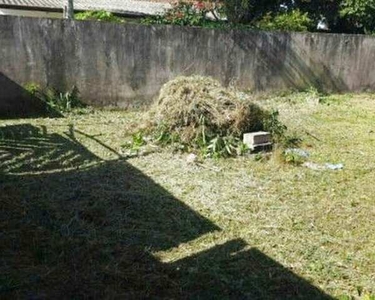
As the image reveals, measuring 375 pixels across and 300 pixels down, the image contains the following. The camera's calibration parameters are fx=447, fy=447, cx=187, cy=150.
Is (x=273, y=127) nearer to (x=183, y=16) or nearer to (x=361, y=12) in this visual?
(x=183, y=16)

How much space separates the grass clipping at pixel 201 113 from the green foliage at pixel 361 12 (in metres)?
10.6

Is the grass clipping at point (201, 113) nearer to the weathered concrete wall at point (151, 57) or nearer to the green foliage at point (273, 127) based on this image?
the green foliage at point (273, 127)

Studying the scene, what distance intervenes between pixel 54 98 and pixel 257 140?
13.1 ft

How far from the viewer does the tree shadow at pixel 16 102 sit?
7.66 meters

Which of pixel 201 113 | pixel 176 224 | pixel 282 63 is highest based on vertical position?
pixel 282 63

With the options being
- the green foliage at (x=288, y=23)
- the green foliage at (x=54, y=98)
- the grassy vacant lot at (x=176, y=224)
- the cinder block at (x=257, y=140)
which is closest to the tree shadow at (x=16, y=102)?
the green foliage at (x=54, y=98)

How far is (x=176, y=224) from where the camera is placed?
3.78m

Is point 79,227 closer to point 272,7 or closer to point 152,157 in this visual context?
point 152,157

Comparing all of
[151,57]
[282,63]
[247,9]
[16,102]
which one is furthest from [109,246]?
[247,9]

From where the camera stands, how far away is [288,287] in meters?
2.93

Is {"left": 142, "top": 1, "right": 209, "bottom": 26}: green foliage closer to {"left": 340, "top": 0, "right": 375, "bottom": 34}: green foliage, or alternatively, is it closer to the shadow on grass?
{"left": 340, "top": 0, "right": 375, "bottom": 34}: green foliage

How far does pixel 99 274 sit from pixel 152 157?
2.77 m

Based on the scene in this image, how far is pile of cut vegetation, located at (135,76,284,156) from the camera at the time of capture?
19.8 ft

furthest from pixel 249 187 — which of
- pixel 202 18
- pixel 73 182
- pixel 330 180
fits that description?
pixel 202 18
